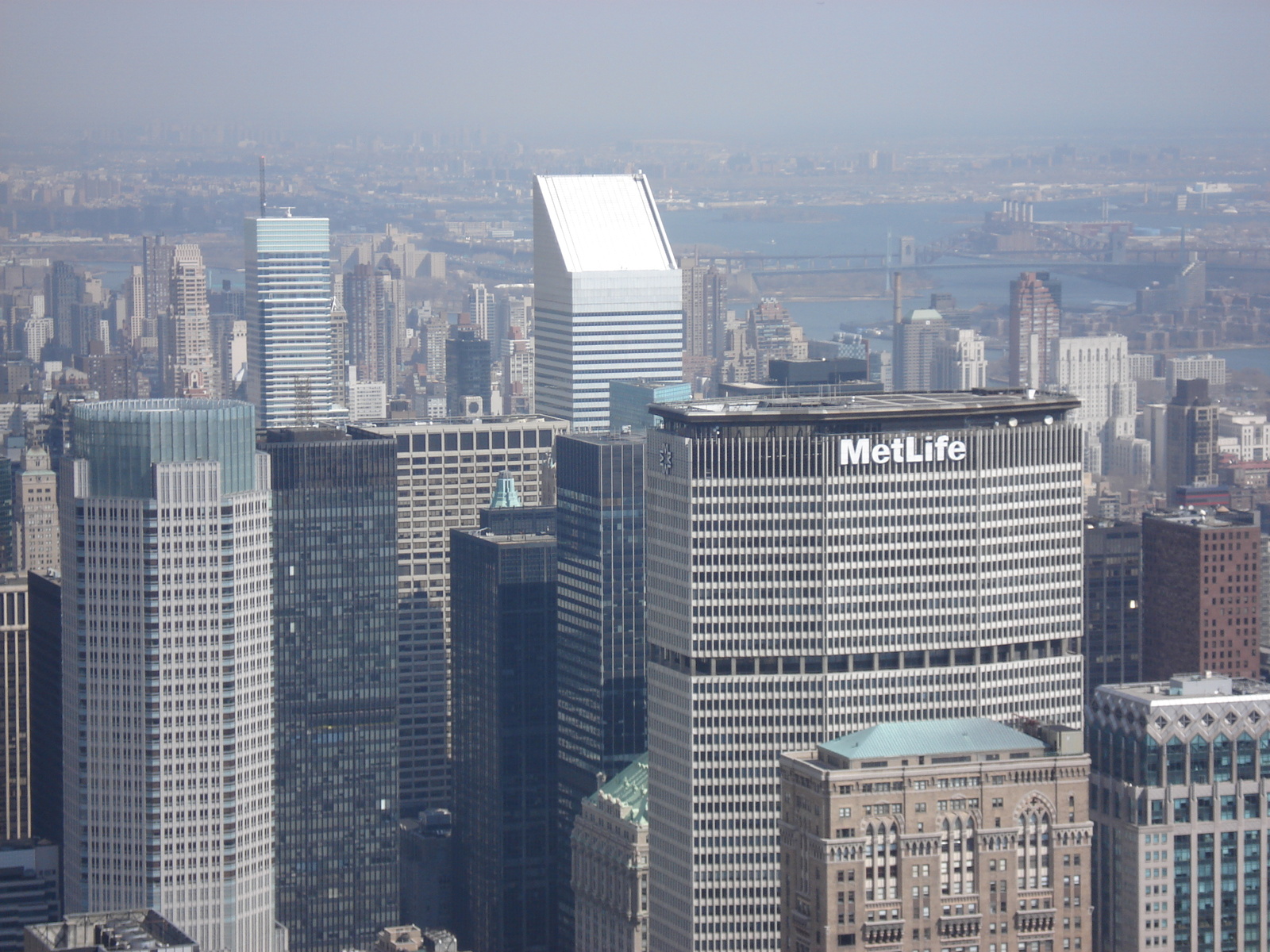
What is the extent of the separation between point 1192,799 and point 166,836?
57.9ft

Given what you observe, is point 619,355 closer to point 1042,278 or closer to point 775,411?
point 1042,278

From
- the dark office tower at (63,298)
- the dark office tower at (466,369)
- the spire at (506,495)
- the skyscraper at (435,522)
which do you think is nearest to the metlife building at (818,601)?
the skyscraper at (435,522)

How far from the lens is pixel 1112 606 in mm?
59344

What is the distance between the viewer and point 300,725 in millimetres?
53625

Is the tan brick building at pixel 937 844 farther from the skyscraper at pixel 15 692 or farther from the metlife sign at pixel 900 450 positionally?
the skyscraper at pixel 15 692

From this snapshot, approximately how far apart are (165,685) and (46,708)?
10.7 m

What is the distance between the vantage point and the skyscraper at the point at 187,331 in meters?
91.2

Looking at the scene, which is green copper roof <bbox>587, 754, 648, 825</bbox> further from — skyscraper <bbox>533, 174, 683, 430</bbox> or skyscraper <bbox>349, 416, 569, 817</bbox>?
skyscraper <bbox>533, 174, 683, 430</bbox>

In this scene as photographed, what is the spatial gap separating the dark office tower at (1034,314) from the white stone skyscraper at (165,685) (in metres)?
51.9

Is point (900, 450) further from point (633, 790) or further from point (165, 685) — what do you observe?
point (165, 685)

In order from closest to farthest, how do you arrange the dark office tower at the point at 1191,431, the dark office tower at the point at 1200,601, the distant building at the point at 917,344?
the dark office tower at the point at 1200,601, the distant building at the point at 917,344, the dark office tower at the point at 1191,431

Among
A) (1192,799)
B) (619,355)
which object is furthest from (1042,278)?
(1192,799)

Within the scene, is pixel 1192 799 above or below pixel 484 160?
below

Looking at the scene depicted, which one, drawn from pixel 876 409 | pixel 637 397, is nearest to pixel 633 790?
pixel 876 409
